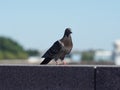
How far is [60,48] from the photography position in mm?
15242
